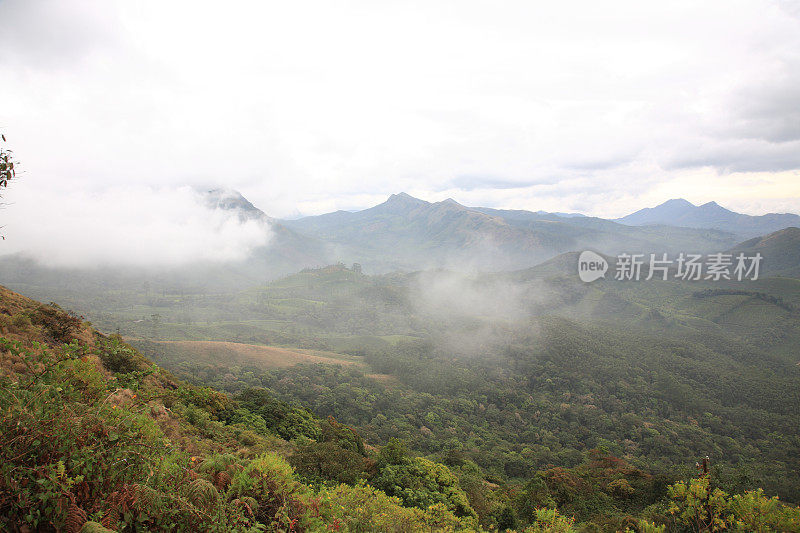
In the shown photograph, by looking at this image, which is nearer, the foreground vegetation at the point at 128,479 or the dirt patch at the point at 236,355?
the foreground vegetation at the point at 128,479

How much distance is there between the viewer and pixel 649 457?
7150 cm

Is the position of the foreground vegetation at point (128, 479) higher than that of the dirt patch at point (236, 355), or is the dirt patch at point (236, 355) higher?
the foreground vegetation at point (128, 479)

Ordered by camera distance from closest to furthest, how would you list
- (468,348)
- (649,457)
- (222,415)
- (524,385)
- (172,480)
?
(172,480) < (222,415) < (649,457) < (524,385) < (468,348)

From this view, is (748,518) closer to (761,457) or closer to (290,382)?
(290,382)

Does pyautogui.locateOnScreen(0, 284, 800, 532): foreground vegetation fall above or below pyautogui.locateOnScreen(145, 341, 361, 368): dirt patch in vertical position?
above

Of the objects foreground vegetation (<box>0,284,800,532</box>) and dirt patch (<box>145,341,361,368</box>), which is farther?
dirt patch (<box>145,341,361,368</box>)

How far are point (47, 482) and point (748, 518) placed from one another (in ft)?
53.0

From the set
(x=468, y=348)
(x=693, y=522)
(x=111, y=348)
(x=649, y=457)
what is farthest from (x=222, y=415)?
(x=468, y=348)

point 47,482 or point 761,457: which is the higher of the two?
point 47,482

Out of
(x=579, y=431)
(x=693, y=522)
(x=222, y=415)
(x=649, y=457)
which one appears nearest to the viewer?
(x=693, y=522)

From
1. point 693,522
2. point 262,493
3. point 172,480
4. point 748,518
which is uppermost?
point 172,480

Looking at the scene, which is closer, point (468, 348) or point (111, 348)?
point (111, 348)

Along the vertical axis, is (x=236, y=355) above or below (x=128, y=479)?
below

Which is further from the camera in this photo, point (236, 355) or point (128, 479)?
point (236, 355)
